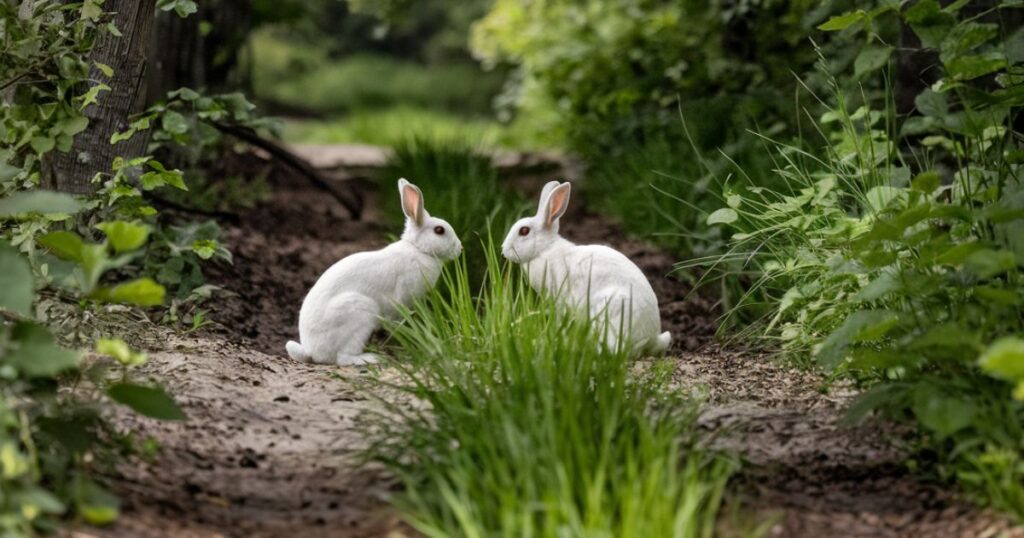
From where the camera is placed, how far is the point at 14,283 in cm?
253

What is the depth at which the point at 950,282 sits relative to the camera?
125 inches

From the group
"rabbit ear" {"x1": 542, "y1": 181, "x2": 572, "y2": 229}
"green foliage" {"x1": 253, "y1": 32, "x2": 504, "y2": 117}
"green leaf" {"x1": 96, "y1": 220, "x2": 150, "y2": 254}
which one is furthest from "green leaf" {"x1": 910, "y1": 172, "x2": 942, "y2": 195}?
"green foliage" {"x1": 253, "y1": 32, "x2": 504, "y2": 117}

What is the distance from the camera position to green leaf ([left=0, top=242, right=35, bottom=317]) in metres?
2.48

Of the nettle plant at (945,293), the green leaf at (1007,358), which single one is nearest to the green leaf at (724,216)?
the nettle plant at (945,293)

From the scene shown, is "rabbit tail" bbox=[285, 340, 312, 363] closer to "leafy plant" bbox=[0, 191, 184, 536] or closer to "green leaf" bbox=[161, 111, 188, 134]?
"green leaf" bbox=[161, 111, 188, 134]

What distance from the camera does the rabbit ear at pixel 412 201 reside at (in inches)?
172

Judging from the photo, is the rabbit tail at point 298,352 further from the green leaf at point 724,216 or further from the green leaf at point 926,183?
the green leaf at point 926,183

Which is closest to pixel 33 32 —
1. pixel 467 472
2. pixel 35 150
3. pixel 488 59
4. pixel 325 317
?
pixel 35 150

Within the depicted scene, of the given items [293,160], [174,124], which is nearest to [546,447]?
[174,124]

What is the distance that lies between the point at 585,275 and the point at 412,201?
70 centimetres

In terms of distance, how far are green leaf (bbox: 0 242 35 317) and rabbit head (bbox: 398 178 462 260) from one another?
6.32 feet

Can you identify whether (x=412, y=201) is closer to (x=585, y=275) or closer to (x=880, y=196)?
(x=585, y=275)

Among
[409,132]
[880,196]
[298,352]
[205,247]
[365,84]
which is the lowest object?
[365,84]

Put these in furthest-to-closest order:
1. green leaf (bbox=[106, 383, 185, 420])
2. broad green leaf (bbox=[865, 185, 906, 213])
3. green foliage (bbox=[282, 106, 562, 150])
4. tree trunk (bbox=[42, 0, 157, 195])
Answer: green foliage (bbox=[282, 106, 562, 150]) < tree trunk (bbox=[42, 0, 157, 195]) < broad green leaf (bbox=[865, 185, 906, 213]) < green leaf (bbox=[106, 383, 185, 420])
